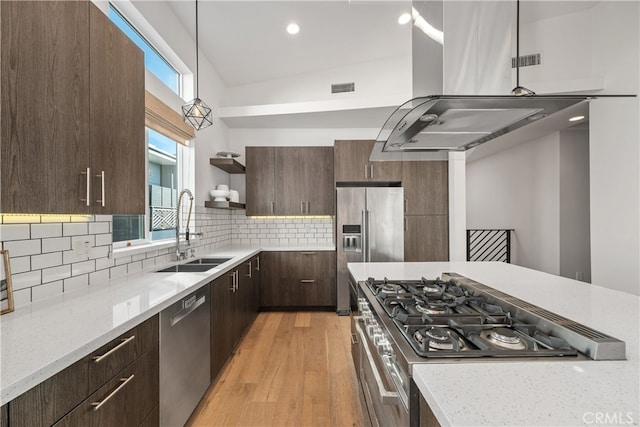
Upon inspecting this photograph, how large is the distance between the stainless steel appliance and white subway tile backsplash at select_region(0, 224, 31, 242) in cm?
166

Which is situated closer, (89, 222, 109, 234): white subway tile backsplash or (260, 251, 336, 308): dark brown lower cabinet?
(89, 222, 109, 234): white subway tile backsplash

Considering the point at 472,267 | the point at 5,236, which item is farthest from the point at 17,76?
the point at 472,267

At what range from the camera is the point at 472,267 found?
7.45 feet

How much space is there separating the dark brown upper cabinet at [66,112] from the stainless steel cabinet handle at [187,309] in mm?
619

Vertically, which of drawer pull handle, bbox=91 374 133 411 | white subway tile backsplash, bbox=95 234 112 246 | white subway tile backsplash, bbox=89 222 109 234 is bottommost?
drawer pull handle, bbox=91 374 133 411

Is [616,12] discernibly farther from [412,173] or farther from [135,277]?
[135,277]

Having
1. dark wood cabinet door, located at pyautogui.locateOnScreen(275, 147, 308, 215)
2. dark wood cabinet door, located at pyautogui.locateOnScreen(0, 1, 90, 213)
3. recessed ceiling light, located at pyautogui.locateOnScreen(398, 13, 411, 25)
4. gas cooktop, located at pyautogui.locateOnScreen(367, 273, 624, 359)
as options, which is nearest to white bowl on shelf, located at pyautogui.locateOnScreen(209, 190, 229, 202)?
dark wood cabinet door, located at pyautogui.locateOnScreen(275, 147, 308, 215)

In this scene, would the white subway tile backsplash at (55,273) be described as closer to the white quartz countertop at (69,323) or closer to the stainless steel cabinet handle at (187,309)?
the white quartz countertop at (69,323)

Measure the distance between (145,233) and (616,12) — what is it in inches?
205

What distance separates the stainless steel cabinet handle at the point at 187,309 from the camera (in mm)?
1587

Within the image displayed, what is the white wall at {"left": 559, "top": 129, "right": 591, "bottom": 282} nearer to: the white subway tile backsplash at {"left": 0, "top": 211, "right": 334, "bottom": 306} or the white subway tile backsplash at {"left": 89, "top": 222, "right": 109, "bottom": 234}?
the white subway tile backsplash at {"left": 0, "top": 211, "right": 334, "bottom": 306}

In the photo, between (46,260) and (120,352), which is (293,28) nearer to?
(46,260)

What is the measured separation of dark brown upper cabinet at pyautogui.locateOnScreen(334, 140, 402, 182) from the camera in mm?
4031

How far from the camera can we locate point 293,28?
124 inches
